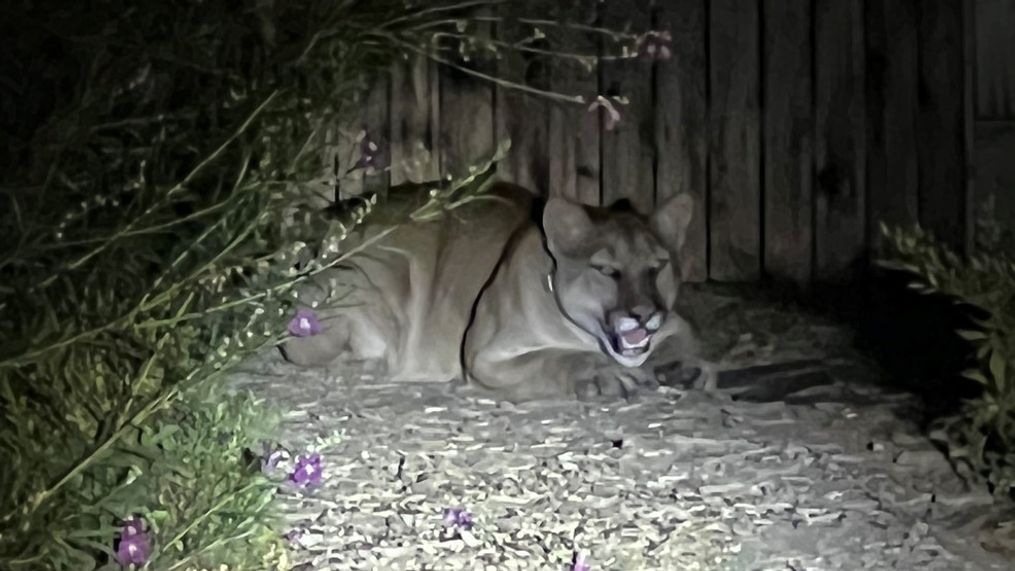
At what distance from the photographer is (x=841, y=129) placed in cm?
152

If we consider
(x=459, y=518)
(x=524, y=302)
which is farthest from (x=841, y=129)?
(x=459, y=518)

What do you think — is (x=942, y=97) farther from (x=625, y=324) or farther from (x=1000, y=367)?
(x=625, y=324)

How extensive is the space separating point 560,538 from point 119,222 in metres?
0.56

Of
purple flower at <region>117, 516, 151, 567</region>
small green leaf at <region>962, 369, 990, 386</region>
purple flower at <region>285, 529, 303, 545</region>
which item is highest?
small green leaf at <region>962, 369, 990, 386</region>

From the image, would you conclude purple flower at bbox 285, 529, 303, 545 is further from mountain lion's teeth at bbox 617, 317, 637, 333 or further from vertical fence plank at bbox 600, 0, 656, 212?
vertical fence plank at bbox 600, 0, 656, 212

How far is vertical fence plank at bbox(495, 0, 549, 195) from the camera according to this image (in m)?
1.46

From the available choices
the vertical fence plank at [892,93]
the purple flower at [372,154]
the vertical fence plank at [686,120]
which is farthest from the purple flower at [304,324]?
the vertical fence plank at [892,93]

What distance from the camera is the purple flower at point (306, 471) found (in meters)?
1.20

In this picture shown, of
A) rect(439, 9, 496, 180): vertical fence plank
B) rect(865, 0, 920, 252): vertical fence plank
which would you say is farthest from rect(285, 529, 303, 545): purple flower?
rect(865, 0, 920, 252): vertical fence plank

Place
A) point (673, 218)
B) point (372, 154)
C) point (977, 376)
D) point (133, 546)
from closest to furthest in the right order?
point (133, 546), point (977, 376), point (372, 154), point (673, 218)

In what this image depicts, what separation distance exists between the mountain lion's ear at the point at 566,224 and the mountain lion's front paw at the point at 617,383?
0.55 ft

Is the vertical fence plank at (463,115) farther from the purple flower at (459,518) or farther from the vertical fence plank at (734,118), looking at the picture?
the purple flower at (459,518)

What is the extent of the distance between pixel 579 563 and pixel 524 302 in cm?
42

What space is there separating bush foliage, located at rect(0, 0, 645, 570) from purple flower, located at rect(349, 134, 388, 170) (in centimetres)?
6
